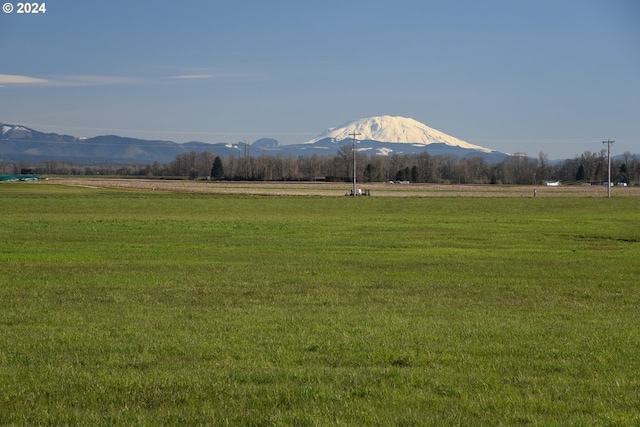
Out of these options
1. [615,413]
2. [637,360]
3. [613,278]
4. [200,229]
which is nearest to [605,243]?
[613,278]

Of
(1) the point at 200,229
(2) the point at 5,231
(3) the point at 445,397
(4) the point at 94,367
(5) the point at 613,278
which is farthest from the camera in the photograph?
(1) the point at 200,229

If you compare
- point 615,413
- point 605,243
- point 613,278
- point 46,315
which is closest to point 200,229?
point 605,243

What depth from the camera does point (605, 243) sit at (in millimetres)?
35188

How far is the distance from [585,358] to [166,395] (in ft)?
18.6

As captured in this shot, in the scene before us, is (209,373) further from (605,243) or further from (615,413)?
(605,243)

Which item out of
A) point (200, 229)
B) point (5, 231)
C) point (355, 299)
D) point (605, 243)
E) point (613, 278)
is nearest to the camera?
A: point (355, 299)

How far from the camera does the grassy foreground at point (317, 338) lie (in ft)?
27.8

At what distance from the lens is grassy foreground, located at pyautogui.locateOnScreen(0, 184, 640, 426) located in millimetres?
8469

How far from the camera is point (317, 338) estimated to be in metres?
12.1

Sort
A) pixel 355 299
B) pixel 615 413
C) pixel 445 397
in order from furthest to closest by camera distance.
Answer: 1. pixel 355 299
2. pixel 445 397
3. pixel 615 413

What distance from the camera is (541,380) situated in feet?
31.5

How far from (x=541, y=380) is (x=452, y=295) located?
791 centimetres

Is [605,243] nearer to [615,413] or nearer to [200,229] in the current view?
[200,229]

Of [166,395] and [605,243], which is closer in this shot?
[166,395]
